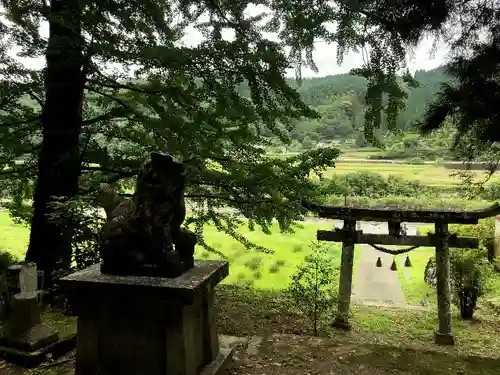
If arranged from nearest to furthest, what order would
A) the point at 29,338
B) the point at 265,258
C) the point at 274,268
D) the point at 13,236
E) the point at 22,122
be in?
the point at 29,338
the point at 22,122
the point at 274,268
the point at 265,258
the point at 13,236

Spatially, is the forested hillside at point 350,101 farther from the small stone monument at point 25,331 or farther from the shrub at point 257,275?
the shrub at point 257,275

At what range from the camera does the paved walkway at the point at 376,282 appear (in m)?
14.4

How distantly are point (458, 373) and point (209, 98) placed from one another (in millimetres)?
4066

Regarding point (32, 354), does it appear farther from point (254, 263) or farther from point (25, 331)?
point (254, 263)

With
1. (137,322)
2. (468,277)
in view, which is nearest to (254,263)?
(468,277)

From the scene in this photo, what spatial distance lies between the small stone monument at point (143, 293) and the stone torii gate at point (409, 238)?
6.19 m

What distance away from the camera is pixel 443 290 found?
33.6 ft

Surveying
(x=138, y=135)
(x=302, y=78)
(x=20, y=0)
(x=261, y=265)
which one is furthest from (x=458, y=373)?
(x=261, y=265)

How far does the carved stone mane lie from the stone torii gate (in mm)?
6164

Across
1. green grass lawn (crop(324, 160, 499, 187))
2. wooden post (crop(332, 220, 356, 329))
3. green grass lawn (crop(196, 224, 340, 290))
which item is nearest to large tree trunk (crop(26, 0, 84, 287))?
green grass lawn (crop(324, 160, 499, 187))

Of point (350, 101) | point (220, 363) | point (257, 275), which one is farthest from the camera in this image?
point (257, 275)

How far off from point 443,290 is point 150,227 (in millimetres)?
8630

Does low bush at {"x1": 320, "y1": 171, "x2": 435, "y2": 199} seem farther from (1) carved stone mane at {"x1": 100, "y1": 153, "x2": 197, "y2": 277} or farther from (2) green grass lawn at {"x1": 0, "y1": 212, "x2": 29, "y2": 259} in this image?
(2) green grass lawn at {"x1": 0, "y1": 212, "x2": 29, "y2": 259}

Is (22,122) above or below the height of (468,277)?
above
